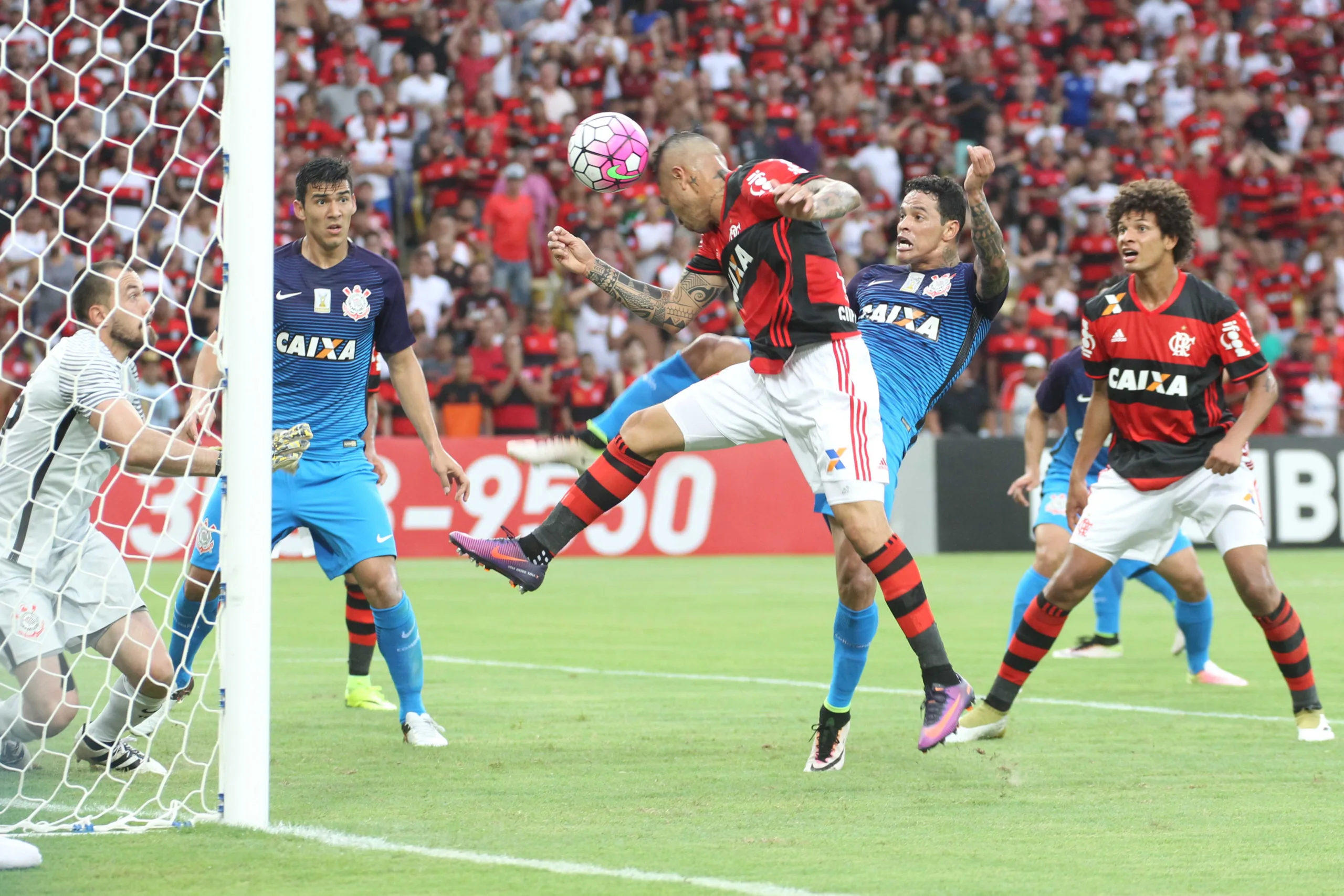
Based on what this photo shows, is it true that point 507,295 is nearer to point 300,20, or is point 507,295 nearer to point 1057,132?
point 300,20

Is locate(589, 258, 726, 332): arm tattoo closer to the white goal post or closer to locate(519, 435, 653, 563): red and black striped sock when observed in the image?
locate(519, 435, 653, 563): red and black striped sock

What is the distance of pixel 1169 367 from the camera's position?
6.83 meters

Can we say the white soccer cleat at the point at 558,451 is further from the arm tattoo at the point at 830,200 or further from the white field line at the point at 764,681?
the arm tattoo at the point at 830,200

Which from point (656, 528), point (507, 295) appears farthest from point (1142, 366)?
point (507, 295)

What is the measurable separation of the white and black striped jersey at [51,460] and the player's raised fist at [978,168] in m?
3.17

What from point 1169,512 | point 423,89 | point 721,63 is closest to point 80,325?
point 1169,512

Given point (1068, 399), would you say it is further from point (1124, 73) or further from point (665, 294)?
point (1124, 73)

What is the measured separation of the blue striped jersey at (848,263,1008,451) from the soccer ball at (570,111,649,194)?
1202mm

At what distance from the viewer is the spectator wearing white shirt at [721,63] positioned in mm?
22078

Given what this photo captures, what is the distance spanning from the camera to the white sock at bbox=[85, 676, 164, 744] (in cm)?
613

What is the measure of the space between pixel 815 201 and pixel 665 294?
1185 millimetres

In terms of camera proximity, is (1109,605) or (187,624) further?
(1109,605)

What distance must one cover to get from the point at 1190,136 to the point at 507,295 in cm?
1068

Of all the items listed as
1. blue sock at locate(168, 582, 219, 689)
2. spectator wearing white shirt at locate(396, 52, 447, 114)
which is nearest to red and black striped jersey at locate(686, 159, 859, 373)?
blue sock at locate(168, 582, 219, 689)
